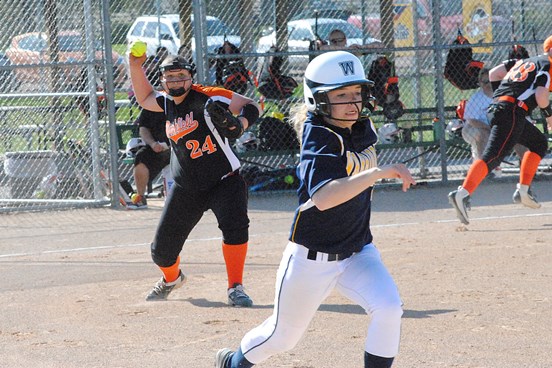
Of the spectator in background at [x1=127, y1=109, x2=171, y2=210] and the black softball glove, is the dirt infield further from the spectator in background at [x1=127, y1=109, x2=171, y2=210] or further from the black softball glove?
the black softball glove

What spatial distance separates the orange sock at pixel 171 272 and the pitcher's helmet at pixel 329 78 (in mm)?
2829

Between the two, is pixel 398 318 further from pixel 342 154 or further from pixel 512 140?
pixel 512 140

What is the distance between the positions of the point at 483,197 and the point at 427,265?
424 centimetres

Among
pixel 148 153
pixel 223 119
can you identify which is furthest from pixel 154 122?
pixel 223 119

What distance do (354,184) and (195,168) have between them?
9.64ft

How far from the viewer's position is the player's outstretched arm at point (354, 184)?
3779 millimetres

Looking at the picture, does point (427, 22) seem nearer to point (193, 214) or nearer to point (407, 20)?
point (407, 20)

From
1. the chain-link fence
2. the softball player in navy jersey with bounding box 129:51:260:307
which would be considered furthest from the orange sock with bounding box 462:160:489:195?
the softball player in navy jersey with bounding box 129:51:260:307

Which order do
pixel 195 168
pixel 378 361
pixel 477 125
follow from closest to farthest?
1. pixel 378 361
2. pixel 195 168
3. pixel 477 125

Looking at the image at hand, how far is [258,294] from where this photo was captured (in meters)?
7.16

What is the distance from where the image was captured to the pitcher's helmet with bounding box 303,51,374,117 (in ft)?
14.0

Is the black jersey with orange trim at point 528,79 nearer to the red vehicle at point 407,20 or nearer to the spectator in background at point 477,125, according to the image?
the spectator in background at point 477,125

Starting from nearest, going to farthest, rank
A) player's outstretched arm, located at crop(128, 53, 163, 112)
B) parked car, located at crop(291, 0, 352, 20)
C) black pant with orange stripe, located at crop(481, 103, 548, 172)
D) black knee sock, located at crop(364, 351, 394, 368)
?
1. black knee sock, located at crop(364, 351, 394, 368)
2. player's outstretched arm, located at crop(128, 53, 163, 112)
3. black pant with orange stripe, located at crop(481, 103, 548, 172)
4. parked car, located at crop(291, 0, 352, 20)

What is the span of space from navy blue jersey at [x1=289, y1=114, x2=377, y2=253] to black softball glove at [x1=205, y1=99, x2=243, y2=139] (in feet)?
6.18
